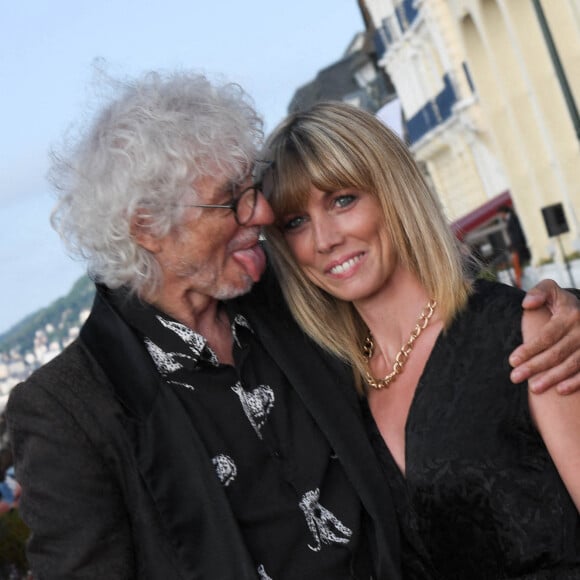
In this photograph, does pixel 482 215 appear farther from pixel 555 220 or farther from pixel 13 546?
pixel 13 546

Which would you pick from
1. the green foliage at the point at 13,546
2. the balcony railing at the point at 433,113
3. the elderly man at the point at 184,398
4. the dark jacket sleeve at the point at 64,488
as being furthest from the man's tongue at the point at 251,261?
the balcony railing at the point at 433,113

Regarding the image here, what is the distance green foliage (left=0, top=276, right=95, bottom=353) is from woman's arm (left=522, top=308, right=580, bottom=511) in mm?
83262

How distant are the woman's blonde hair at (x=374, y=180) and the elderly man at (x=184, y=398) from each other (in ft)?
0.43

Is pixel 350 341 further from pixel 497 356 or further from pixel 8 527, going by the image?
pixel 8 527

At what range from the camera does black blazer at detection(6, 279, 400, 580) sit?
10.3ft

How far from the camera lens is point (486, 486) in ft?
11.1

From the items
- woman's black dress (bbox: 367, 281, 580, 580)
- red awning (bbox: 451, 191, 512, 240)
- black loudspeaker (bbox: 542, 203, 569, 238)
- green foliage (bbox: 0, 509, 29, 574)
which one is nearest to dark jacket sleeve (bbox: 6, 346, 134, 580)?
woman's black dress (bbox: 367, 281, 580, 580)

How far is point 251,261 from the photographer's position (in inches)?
148

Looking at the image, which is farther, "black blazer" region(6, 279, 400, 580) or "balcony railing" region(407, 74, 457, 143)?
"balcony railing" region(407, 74, 457, 143)

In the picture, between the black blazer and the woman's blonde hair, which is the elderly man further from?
the woman's blonde hair

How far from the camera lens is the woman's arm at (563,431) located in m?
3.25

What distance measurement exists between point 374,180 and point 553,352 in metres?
0.90

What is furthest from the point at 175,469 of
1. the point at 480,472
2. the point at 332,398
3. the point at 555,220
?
the point at 555,220

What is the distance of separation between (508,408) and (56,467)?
4.35 ft
